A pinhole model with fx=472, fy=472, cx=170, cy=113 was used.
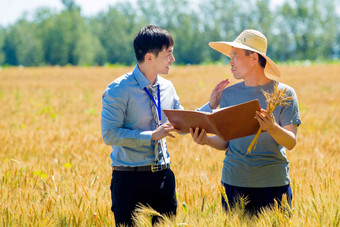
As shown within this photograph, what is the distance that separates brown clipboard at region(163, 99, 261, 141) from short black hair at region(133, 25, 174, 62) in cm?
45

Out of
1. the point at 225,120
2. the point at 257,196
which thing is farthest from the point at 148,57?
the point at 257,196

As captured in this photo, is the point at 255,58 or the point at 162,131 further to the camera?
the point at 255,58

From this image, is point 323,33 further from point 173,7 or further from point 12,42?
point 12,42

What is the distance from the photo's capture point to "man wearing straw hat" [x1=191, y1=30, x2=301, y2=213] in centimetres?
300

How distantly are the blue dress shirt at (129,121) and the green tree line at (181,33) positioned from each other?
67852 mm

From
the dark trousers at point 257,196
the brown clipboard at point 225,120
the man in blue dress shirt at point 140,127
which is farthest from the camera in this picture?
the dark trousers at point 257,196

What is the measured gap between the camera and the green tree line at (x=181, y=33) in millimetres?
70250

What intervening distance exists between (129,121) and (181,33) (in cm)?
7831

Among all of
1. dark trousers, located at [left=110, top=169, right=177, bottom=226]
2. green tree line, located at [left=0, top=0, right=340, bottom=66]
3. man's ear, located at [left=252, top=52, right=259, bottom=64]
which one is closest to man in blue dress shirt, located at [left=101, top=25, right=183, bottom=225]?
dark trousers, located at [left=110, top=169, right=177, bottom=226]

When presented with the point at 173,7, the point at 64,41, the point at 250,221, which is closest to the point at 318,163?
the point at 250,221

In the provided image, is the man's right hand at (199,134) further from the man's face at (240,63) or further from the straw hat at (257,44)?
the straw hat at (257,44)

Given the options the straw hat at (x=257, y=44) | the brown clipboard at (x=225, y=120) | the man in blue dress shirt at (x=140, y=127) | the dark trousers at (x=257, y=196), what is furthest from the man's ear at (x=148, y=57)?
the dark trousers at (x=257, y=196)

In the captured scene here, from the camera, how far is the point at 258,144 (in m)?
3.06

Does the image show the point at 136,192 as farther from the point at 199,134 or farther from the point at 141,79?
the point at 141,79
